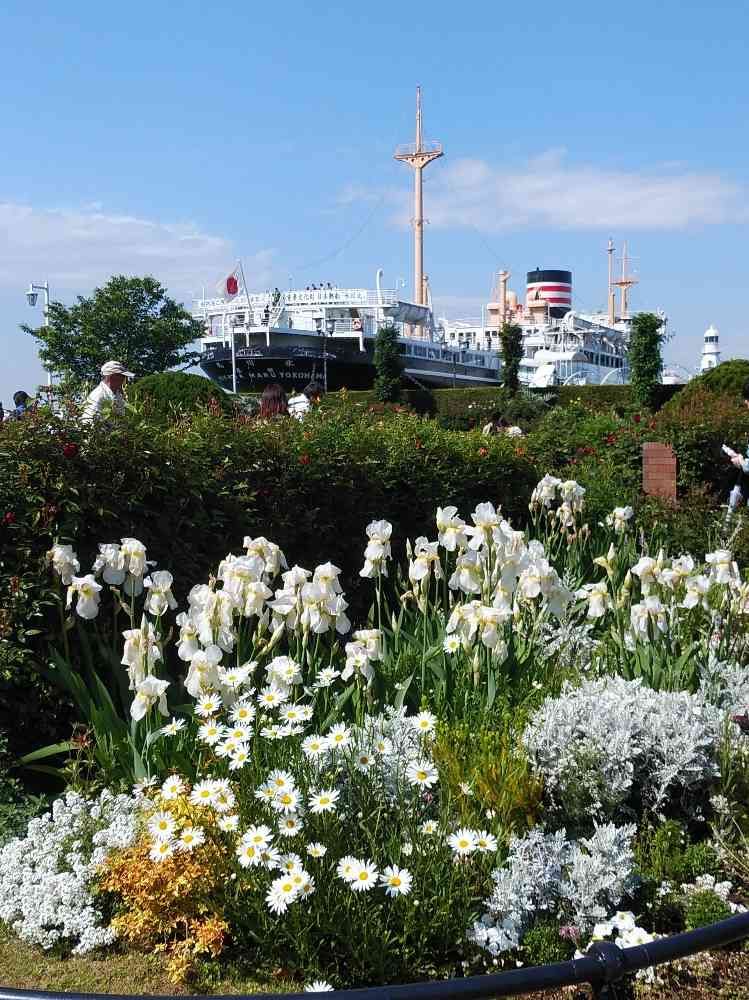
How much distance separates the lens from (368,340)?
191ft

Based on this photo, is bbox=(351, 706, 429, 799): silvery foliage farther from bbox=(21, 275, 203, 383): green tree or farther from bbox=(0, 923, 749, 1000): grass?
bbox=(21, 275, 203, 383): green tree

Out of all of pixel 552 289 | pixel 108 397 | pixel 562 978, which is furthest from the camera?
pixel 552 289

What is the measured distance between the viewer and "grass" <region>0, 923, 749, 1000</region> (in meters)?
2.50

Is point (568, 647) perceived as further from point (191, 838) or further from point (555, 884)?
point (191, 838)

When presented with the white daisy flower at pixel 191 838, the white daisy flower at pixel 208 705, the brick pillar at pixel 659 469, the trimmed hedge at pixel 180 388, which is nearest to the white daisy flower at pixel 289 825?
the white daisy flower at pixel 191 838

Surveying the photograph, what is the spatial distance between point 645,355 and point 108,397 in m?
31.3

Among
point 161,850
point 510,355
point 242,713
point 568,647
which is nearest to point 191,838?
point 161,850

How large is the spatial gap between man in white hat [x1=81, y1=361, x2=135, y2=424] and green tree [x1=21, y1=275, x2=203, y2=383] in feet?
168

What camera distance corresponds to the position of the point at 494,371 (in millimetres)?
71375

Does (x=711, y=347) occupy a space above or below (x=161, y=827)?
above

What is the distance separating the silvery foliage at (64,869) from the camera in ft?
9.19

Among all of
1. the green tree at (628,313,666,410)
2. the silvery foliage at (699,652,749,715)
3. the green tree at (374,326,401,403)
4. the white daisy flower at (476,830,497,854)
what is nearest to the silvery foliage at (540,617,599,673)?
the silvery foliage at (699,652,749,715)

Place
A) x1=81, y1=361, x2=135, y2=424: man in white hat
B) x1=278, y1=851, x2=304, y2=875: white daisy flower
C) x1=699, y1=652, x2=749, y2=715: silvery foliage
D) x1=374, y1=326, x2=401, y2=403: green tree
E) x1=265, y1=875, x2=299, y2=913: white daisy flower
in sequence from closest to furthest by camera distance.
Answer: x1=265, y1=875, x2=299, y2=913: white daisy flower < x1=278, y1=851, x2=304, y2=875: white daisy flower < x1=699, y1=652, x2=749, y2=715: silvery foliage < x1=81, y1=361, x2=135, y2=424: man in white hat < x1=374, y1=326, x2=401, y2=403: green tree

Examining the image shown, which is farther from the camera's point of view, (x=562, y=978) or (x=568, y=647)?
(x=568, y=647)
